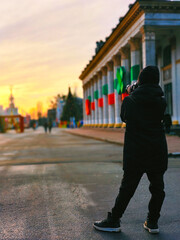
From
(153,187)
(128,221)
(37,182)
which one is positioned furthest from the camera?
(37,182)

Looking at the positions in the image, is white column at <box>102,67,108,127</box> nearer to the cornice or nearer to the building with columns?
the building with columns

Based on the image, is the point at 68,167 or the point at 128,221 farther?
the point at 68,167

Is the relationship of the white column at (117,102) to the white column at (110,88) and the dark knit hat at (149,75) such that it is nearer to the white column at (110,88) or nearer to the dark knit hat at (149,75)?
the white column at (110,88)

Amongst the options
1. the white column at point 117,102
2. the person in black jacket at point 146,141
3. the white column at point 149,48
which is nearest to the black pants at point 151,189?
the person in black jacket at point 146,141

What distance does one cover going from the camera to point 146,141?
3.61m

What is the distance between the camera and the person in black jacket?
362cm

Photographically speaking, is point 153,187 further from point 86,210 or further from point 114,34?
point 114,34

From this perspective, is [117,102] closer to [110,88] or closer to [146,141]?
[110,88]

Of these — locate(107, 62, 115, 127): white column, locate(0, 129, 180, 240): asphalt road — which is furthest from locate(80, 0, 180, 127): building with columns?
locate(0, 129, 180, 240): asphalt road

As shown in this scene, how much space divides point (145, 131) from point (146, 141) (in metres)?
0.11

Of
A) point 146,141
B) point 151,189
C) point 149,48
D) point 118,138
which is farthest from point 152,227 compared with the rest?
point 149,48

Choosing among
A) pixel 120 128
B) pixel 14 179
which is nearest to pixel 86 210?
pixel 14 179

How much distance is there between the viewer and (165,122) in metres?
3.83

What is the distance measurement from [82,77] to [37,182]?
210ft
